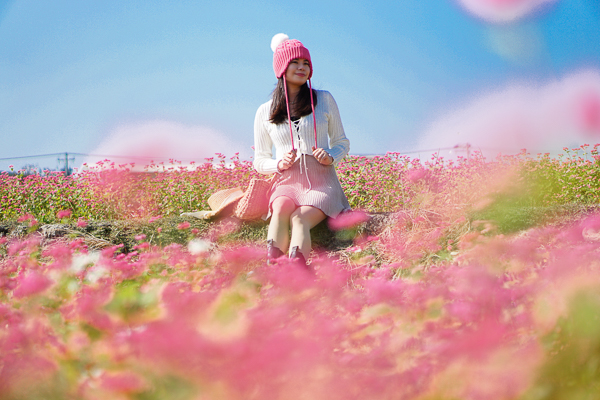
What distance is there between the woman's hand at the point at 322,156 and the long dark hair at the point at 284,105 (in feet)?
1.16

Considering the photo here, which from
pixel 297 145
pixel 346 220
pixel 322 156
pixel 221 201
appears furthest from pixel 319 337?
pixel 221 201

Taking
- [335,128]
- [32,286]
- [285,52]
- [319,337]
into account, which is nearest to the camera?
[319,337]

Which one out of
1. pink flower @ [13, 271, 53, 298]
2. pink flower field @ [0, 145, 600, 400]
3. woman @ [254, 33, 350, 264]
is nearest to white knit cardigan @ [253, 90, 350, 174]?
A: woman @ [254, 33, 350, 264]

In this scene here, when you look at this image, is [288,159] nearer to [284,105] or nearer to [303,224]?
[303,224]

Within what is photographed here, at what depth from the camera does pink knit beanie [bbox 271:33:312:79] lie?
2.65m

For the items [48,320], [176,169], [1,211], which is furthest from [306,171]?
[1,211]

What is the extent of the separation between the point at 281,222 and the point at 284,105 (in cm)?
80

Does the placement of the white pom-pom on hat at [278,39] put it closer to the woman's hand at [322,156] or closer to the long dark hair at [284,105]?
the long dark hair at [284,105]

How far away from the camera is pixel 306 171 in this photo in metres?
2.77

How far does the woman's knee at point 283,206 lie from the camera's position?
8.30 ft

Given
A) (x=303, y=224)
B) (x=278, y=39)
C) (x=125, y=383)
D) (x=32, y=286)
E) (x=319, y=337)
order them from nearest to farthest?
(x=125, y=383) < (x=319, y=337) < (x=32, y=286) < (x=303, y=224) < (x=278, y=39)

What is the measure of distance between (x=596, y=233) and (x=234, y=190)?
7.62 feet

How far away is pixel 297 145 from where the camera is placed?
9.37 feet

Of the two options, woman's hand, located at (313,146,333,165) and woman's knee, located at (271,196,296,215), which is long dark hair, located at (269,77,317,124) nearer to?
woman's hand, located at (313,146,333,165)
